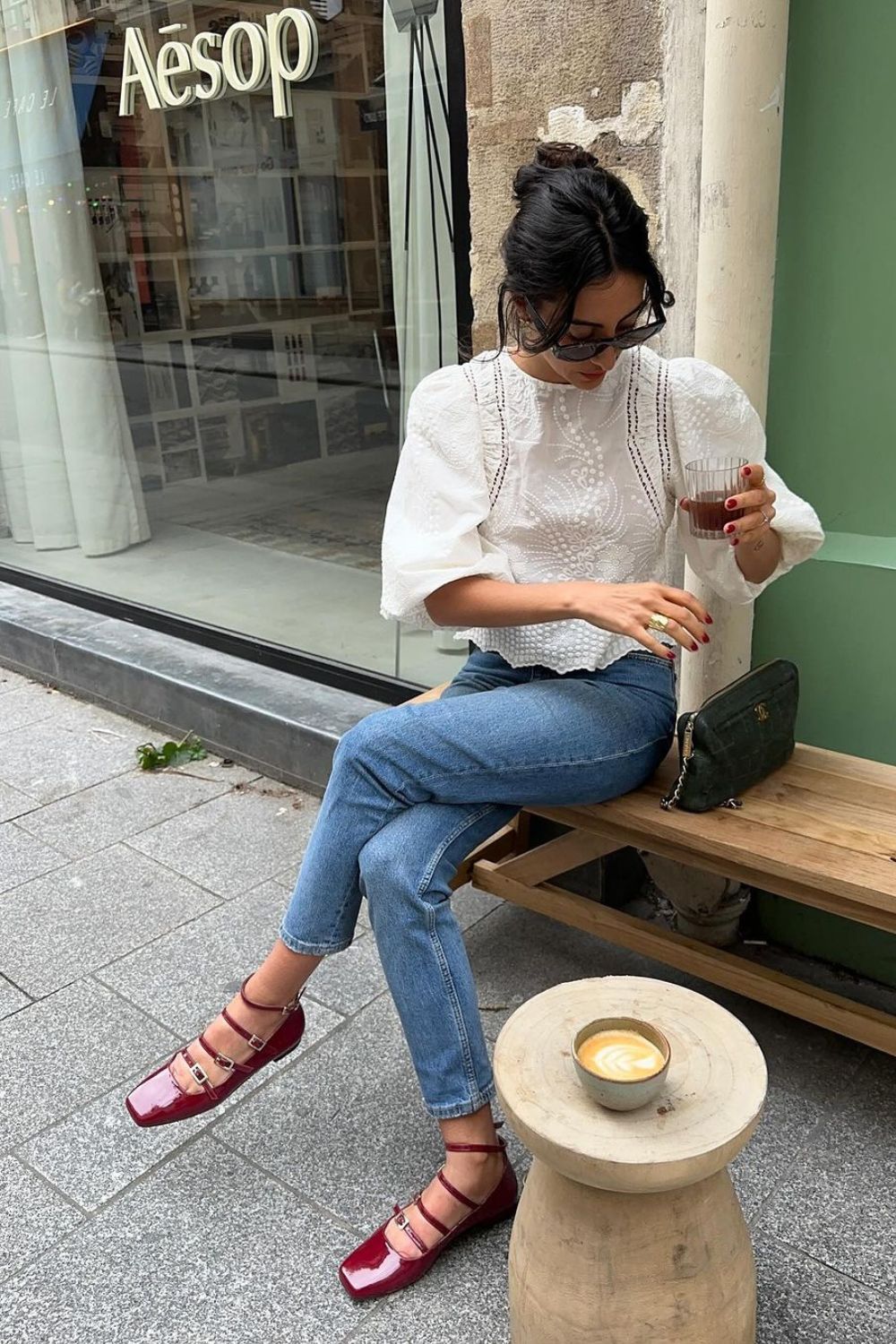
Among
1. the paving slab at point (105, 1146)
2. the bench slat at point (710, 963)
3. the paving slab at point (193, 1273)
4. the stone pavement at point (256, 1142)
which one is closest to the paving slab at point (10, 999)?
the stone pavement at point (256, 1142)

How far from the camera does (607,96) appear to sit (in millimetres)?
2314

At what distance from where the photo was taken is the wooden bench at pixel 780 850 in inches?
71.9

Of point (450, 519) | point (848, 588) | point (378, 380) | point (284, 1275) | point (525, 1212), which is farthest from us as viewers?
point (378, 380)

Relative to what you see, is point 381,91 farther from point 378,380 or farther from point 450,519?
point 450,519

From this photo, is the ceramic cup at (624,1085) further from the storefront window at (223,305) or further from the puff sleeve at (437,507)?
the storefront window at (223,305)

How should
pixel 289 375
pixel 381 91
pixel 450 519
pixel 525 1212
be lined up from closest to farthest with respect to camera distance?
1. pixel 525 1212
2. pixel 450 519
3. pixel 381 91
4. pixel 289 375

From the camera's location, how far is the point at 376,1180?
1.97 meters

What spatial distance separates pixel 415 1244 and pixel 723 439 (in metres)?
1.44

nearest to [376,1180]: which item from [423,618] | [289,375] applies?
[423,618]

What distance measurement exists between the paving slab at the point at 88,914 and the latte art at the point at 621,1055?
1.55 metres

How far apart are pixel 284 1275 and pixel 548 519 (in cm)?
132

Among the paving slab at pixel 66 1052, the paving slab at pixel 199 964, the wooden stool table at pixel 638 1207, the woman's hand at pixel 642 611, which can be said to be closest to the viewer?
the wooden stool table at pixel 638 1207

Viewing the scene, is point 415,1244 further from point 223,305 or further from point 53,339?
point 53,339

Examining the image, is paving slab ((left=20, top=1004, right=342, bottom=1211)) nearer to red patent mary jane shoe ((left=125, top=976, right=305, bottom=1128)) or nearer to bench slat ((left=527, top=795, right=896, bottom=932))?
red patent mary jane shoe ((left=125, top=976, right=305, bottom=1128))
